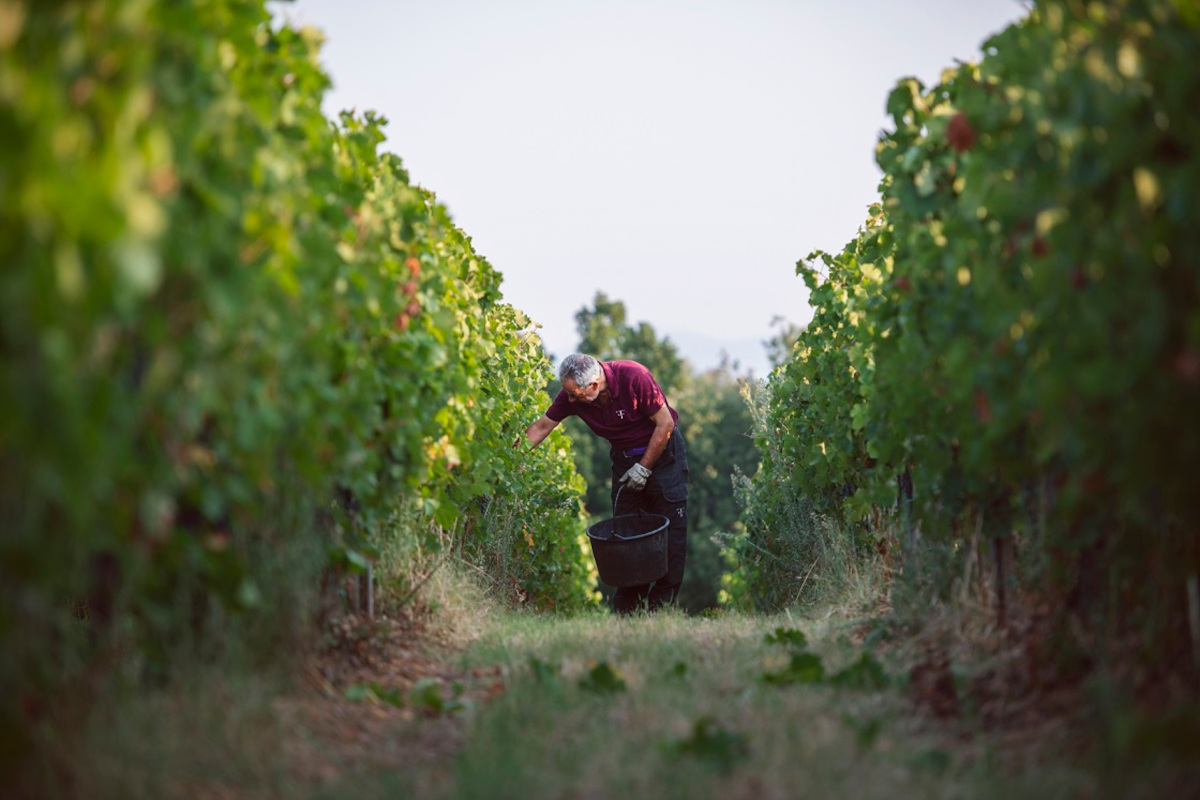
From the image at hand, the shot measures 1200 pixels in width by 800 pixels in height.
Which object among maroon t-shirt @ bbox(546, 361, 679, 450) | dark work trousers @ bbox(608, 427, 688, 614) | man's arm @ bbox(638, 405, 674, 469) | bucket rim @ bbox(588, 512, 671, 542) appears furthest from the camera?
dark work trousers @ bbox(608, 427, 688, 614)

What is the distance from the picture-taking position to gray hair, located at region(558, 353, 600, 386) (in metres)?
6.67

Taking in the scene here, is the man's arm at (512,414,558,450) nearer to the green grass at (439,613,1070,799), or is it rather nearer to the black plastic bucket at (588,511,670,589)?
the black plastic bucket at (588,511,670,589)

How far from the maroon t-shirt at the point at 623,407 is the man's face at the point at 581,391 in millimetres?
102

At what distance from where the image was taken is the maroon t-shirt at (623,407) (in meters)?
7.04

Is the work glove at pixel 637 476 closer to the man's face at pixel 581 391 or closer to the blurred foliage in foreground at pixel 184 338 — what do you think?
the man's face at pixel 581 391

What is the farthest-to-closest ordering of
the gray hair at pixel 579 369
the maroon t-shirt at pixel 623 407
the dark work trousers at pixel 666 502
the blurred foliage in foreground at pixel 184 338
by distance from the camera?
1. the dark work trousers at pixel 666 502
2. the maroon t-shirt at pixel 623 407
3. the gray hair at pixel 579 369
4. the blurred foliage in foreground at pixel 184 338

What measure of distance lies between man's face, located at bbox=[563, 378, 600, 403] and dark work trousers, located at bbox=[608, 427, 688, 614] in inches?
26.2

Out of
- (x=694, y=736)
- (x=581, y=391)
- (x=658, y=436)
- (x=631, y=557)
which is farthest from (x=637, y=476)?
(x=694, y=736)

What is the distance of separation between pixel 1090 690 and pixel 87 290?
2.68 m

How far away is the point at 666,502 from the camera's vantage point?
23.6ft

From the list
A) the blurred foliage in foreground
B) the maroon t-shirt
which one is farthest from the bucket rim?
the blurred foliage in foreground

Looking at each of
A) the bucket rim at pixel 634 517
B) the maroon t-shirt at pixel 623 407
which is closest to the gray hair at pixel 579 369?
the maroon t-shirt at pixel 623 407

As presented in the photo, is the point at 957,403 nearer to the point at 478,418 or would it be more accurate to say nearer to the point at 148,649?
the point at 148,649

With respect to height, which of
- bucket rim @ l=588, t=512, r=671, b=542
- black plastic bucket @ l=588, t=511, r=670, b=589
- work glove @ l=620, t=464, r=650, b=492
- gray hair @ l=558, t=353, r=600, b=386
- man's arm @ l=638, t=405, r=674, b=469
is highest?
gray hair @ l=558, t=353, r=600, b=386
